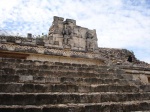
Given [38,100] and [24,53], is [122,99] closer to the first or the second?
[38,100]

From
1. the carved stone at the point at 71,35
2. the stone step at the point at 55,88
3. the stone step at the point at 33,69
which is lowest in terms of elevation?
the stone step at the point at 55,88

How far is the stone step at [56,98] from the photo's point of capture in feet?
9.94

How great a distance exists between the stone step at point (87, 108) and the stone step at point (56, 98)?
0.26 m

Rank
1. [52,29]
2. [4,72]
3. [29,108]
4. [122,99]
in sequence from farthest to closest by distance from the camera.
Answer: [52,29]
[4,72]
[122,99]
[29,108]

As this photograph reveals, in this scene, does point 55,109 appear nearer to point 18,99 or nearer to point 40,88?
point 18,99

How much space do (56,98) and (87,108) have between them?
583 millimetres

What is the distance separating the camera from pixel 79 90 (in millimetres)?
4020

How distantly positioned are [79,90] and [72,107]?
1.01 m

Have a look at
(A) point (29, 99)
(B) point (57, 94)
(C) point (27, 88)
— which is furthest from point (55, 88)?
(A) point (29, 99)

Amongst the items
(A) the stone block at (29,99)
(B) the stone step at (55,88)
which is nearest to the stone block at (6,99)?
(A) the stone block at (29,99)

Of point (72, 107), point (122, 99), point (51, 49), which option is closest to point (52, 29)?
point (51, 49)

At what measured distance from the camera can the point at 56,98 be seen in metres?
3.34

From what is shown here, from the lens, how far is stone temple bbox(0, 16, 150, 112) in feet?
10.3

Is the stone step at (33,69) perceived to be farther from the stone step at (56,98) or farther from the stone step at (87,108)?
the stone step at (87,108)
